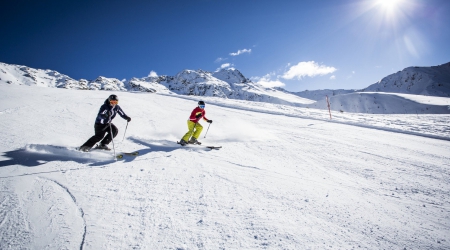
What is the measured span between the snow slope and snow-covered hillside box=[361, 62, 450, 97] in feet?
320

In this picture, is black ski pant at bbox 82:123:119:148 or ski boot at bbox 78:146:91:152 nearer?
ski boot at bbox 78:146:91:152

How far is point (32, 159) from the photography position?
14.8ft

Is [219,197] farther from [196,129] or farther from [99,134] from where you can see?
[99,134]

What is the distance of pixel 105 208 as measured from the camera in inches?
110

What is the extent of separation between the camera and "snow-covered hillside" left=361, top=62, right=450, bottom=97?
71.8 metres

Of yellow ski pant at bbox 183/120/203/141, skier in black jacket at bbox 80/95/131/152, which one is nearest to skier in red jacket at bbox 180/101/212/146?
yellow ski pant at bbox 183/120/203/141

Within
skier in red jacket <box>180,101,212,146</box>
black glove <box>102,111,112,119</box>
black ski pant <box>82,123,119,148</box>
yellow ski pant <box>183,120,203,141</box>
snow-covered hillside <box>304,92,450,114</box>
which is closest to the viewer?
black ski pant <box>82,123,119,148</box>

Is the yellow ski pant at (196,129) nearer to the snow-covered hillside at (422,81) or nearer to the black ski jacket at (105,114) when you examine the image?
the black ski jacket at (105,114)

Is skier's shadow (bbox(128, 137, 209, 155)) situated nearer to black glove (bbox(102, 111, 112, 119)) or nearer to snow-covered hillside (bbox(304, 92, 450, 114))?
black glove (bbox(102, 111, 112, 119))

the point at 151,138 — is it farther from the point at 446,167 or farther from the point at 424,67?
the point at 424,67

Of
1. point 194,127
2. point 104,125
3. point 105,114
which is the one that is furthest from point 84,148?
point 194,127

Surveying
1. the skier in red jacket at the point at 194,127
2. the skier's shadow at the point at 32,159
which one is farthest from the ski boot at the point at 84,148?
the skier in red jacket at the point at 194,127

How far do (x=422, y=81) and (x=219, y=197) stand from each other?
11578 centimetres

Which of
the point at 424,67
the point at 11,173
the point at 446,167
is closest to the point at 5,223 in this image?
the point at 11,173
